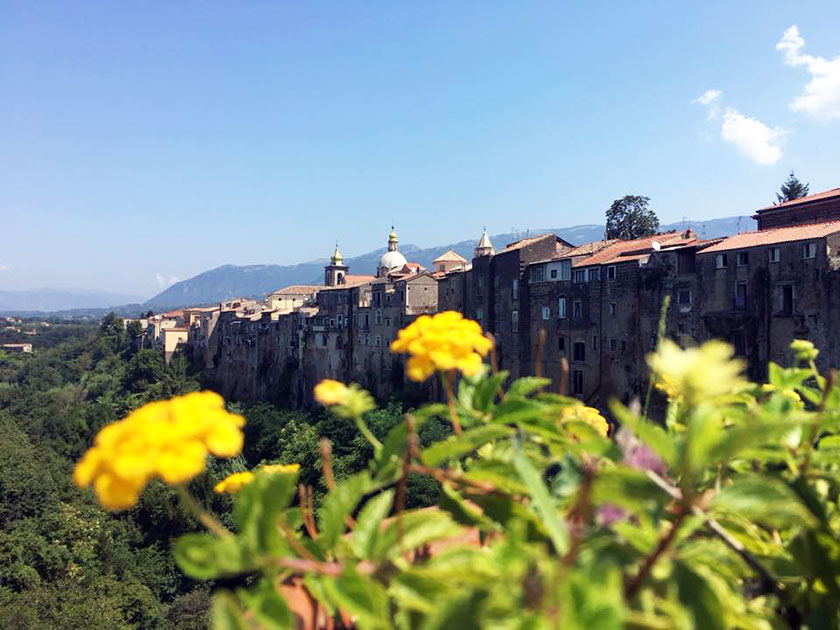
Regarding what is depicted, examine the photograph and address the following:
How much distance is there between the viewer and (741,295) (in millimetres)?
23672

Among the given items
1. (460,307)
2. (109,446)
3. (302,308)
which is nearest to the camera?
(109,446)

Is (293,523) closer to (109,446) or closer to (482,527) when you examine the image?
(482,527)

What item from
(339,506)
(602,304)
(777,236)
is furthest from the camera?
(602,304)

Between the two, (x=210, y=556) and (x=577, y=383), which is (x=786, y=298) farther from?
(x=210, y=556)

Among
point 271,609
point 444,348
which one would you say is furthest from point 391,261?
point 271,609

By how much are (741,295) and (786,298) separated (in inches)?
65.8

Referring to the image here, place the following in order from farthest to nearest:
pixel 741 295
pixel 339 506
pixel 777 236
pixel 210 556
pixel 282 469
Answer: pixel 741 295, pixel 777 236, pixel 282 469, pixel 339 506, pixel 210 556

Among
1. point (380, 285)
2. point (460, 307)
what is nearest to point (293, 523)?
point (460, 307)

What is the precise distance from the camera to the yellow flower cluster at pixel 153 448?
1241 millimetres

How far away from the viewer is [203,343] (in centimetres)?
6838

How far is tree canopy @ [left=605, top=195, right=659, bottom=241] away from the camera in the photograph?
51750mm

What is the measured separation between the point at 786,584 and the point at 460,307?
1422 inches

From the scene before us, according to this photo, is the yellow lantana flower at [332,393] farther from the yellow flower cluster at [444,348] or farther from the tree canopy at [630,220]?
the tree canopy at [630,220]

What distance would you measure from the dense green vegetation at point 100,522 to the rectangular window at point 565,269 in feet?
32.0
